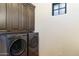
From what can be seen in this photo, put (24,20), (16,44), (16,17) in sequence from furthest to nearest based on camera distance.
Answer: (24,20) < (16,17) < (16,44)

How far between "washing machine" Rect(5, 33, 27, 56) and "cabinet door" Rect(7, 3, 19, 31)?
0.60ft

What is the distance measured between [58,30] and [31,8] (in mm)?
977

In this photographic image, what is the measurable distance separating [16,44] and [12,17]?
506 millimetres

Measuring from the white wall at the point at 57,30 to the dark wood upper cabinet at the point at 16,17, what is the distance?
1.06ft

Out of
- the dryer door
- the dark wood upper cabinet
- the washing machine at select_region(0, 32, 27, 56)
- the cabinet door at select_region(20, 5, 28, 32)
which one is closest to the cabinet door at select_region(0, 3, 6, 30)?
the dark wood upper cabinet

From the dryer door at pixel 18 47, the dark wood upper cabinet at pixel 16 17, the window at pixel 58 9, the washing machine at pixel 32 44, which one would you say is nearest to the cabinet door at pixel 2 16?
the dark wood upper cabinet at pixel 16 17

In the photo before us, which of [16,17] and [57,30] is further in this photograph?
[57,30]

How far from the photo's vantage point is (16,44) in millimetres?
2307

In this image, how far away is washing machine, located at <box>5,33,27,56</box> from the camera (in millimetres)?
2070

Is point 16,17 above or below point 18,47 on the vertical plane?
above

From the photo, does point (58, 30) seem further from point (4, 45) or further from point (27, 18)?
point (4, 45)

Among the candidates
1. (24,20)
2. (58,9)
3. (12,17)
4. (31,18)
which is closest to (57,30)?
(58,9)

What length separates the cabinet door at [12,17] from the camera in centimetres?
219

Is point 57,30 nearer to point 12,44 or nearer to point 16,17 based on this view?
point 16,17
